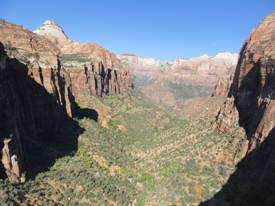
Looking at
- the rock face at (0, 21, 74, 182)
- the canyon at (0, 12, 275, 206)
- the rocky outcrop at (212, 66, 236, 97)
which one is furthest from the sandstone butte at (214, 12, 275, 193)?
the rocky outcrop at (212, 66, 236, 97)

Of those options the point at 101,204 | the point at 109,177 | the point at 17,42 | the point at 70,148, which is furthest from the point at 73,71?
the point at 101,204

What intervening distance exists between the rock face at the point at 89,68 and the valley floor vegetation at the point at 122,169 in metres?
30.6

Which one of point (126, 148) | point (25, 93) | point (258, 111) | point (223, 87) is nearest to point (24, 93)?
point (25, 93)

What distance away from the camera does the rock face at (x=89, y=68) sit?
71.4 m

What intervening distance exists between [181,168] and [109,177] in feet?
49.6

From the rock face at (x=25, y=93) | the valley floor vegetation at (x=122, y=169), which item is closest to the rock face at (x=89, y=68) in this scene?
the rock face at (x=25, y=93)

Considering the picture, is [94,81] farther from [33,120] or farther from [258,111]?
[258,111]

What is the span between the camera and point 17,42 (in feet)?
108

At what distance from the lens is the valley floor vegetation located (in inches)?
829

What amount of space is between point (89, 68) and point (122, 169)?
5808 centimetres

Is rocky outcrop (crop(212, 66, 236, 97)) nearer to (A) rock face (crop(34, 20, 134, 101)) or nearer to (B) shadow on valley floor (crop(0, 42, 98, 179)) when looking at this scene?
(A) rock face (crop(34, 20, 134, 101))

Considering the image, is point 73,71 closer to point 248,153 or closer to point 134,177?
point 134,177

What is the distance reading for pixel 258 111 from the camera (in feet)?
78.7

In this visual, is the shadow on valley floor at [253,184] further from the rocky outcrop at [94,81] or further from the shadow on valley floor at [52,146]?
the rocky outcrop at [94,81]
